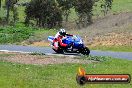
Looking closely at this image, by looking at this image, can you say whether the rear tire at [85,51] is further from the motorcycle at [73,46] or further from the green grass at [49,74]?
the green grass at [49,74]

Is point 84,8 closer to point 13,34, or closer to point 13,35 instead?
point 13,34

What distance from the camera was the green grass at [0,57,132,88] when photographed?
1738 cm

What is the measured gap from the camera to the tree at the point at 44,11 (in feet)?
315

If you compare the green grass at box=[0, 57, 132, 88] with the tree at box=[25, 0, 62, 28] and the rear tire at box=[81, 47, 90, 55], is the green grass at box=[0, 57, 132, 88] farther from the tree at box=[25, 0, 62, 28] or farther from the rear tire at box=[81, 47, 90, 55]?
the tree at box=[25, 0, 62, 28]

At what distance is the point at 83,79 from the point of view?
10625 millimetres

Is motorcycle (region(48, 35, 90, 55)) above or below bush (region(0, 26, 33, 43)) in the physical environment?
above

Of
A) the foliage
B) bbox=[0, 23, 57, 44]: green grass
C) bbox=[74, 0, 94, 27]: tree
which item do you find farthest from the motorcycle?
bbox=[74, 0, 94, 27]: tree

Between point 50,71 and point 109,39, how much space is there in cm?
2489

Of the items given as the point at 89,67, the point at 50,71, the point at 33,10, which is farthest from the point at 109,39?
the point at 33,10

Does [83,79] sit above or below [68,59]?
above

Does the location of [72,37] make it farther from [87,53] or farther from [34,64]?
[34,64]

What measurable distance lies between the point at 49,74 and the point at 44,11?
7616 cm

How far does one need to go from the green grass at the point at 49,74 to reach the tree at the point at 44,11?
6911 centimetres

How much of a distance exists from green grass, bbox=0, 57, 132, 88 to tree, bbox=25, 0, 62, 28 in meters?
69.1
